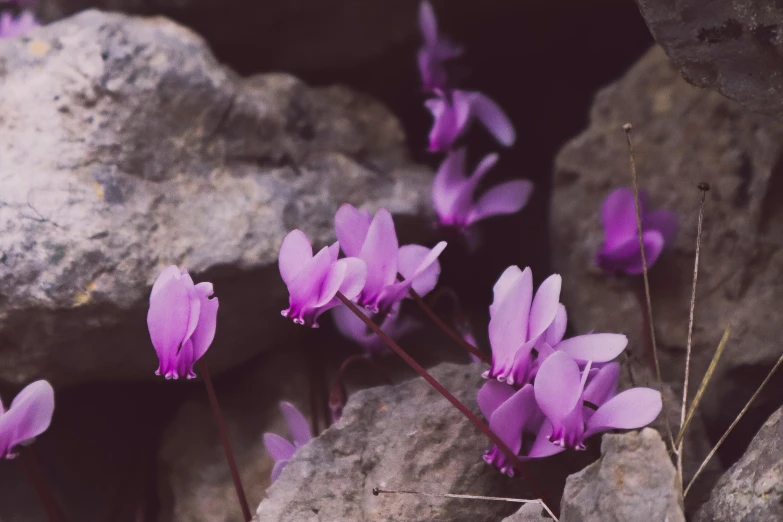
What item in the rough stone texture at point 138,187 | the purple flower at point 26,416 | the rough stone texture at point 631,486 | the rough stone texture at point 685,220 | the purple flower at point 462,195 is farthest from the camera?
the purple flower at point 462,195

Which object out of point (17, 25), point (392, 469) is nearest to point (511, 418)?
point (392, 469)

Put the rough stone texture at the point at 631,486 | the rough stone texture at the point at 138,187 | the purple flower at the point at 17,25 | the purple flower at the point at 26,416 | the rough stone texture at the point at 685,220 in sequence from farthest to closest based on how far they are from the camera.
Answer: the purple flower at the point at 17,25 → the rough stone texture at the point at 685,220 → the rough stone texture at the point at 138,187 → the purple flower at the point at 26,416 → the rough stone texture at the point at 631,486

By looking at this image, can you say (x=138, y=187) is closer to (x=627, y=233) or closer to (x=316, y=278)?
(x=316, y=278)

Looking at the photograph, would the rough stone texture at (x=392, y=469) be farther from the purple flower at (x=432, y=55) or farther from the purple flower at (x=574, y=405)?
the purple flower at (x=432, y=55)

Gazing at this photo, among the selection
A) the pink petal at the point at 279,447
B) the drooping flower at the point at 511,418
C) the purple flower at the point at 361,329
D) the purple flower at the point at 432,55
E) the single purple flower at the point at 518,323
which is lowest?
the pink petal at the point at 279,447

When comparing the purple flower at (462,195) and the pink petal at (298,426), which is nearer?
the pink petal at (298,426)

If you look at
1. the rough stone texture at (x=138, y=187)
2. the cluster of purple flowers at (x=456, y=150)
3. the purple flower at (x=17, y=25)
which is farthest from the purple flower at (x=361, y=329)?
the purple flower at (x=17, y=25)

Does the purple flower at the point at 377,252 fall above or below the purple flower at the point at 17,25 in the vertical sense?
below
